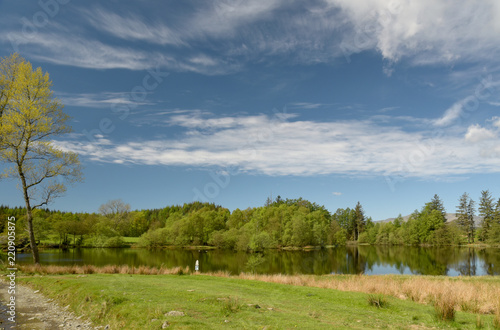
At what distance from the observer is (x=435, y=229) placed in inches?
4257

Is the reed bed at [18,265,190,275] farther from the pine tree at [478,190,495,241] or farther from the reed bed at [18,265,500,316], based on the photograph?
the pine tree at [478,190,495,241]

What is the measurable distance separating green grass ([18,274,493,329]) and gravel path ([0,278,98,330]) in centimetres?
45

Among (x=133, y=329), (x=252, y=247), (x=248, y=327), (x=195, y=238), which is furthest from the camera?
(x=195, y=238)

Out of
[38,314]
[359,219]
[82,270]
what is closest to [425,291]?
[38,314]

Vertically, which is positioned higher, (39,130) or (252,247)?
(39,130)

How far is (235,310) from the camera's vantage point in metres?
10.1

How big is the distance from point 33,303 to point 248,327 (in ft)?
37.4

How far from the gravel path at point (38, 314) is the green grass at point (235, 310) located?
1.49ft

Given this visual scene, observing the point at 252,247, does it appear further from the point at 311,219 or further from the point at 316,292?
the point at 316,292

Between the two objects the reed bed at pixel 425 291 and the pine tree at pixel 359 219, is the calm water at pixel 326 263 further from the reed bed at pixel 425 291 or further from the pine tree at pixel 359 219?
the pine tree at pixel 359 219

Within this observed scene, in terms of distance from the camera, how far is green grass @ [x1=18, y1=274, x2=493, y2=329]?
29.7ft

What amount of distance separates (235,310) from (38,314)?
27.4 feet

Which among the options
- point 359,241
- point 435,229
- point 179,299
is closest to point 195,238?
point 359,241

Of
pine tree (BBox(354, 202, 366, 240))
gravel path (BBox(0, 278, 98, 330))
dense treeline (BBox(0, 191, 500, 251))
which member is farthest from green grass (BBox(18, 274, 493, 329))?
pine tree (BBox(354, 202, 366, 240))
